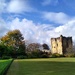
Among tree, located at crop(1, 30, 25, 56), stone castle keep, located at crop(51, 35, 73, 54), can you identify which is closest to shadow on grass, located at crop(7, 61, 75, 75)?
tree, located at crop(1, 30, 25, 56)

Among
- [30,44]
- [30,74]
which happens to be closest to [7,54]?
[30,44]

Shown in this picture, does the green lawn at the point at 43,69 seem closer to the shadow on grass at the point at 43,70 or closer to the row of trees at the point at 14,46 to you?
the shadow on grass at the point at 43,70

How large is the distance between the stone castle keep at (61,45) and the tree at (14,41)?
1961 centimetres

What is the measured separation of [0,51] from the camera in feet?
201

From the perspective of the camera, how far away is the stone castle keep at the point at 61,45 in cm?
8335

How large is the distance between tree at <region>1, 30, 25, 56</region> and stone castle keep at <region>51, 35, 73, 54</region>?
19609 mm

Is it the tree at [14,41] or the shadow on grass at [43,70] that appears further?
the tree at [14,41]

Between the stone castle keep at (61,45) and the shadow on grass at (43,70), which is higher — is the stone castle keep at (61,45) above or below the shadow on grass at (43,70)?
above

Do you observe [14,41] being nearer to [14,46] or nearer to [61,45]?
[14,46]

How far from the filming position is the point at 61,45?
8569 cm

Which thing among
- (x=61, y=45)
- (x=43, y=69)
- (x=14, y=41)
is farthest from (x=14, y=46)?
(x=43, y=69)

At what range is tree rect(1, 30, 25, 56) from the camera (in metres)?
66.0

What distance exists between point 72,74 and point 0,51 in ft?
159

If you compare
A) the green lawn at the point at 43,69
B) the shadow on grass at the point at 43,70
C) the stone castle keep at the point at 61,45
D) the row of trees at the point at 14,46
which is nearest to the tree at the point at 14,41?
the row of trees at the point at 14,46
